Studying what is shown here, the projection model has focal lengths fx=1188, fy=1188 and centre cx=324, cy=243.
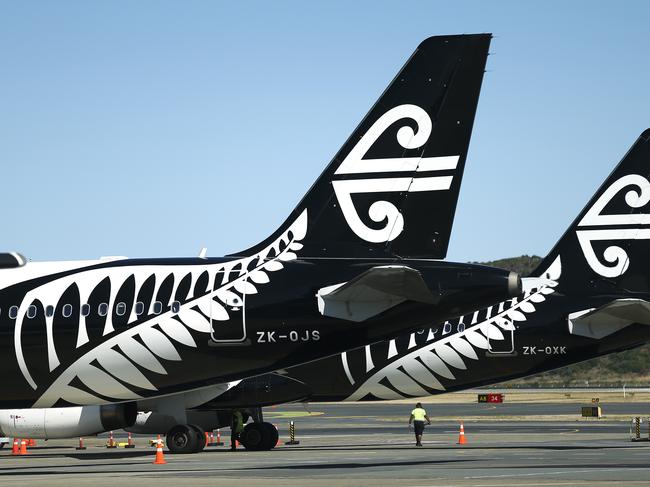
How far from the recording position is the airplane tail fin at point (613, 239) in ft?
141

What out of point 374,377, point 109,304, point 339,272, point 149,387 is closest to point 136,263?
point 109,304

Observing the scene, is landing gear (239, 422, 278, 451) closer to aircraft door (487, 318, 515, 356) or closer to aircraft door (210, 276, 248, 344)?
aircraft door (487, 318, 515, 356)

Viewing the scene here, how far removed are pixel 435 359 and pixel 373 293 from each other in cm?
1313

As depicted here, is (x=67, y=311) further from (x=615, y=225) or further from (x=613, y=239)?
(x=615, y=225)

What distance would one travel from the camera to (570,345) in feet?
135

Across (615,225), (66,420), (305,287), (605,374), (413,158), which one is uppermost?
(605,374)

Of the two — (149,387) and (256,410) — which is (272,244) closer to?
(149,387)

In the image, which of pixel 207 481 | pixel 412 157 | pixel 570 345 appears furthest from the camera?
pixel 570 345

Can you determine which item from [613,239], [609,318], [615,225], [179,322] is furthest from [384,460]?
[615,225]

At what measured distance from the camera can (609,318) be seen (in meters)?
40.3

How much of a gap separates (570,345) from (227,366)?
591 inches

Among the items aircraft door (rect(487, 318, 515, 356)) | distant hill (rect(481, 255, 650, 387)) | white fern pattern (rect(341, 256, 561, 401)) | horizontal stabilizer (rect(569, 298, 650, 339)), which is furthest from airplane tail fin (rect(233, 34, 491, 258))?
distant hill (rect(481, 255, 650, 387))

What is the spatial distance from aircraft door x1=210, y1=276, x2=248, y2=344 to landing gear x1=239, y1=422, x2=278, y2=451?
11939 millimetres

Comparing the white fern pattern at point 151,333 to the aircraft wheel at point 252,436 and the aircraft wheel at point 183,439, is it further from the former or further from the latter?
the aircraft wheel at point 252,436
